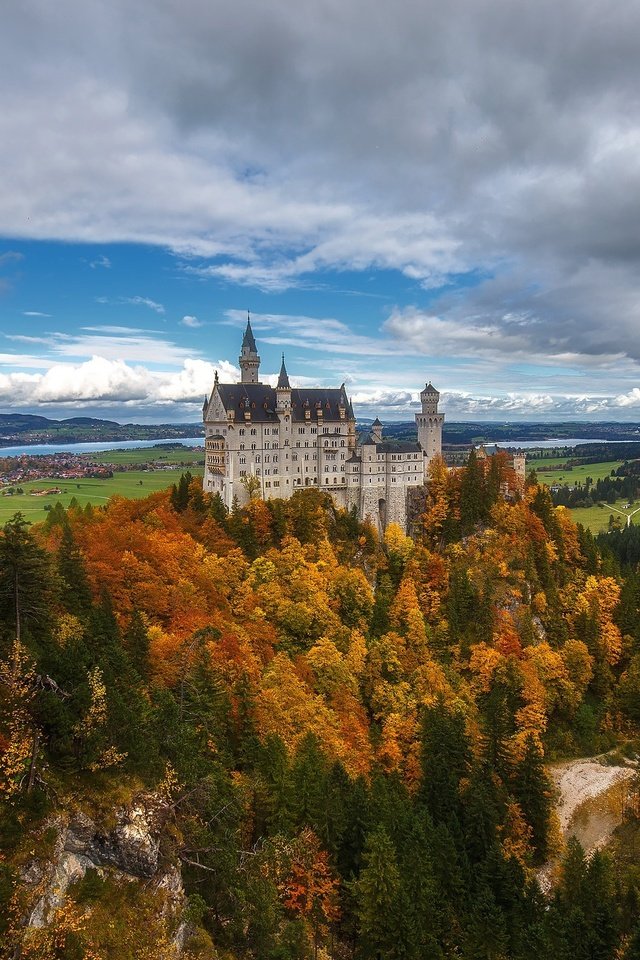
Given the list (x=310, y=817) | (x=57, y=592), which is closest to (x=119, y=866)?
(x=310, y=817)

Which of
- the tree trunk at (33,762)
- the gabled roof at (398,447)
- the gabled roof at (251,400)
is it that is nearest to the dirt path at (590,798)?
the gabled roof at (398,447)

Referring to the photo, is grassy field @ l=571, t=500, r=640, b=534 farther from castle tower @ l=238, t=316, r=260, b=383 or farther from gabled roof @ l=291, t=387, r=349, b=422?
castle tower @ l=238, t=316, r=260, b=383

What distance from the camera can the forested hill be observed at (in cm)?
2661

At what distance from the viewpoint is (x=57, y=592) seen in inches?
1694

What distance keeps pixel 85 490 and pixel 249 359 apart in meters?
47.7

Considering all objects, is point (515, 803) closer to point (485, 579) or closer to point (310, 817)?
point (310, 817)

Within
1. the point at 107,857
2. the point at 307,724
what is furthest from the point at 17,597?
the point at 307,724

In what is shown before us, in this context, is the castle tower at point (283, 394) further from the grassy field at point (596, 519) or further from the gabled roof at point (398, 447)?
the grassy field at point (596, 519)

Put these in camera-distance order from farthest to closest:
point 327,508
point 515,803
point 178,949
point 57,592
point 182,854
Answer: point 327,508 < point 515,803 < point 57,592 < point 182,854 < point 178,949

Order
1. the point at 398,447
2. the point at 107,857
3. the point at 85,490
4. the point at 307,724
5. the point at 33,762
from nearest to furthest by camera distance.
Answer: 1. the point at 33,762
2. the point at 107,857
3. the point at 307,724
4. the point at 398,447
5. the point at 85,490

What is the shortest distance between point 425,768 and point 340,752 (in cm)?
720

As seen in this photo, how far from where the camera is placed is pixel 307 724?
51.3 m

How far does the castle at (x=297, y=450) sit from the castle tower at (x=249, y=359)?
0.15 m

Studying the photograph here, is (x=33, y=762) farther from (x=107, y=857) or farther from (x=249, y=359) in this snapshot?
(x=249, y=359)
